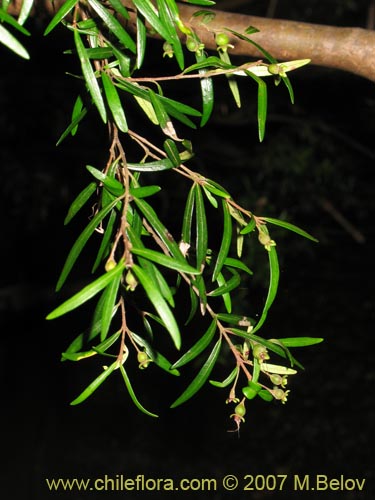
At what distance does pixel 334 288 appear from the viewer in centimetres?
220

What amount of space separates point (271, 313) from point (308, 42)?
4.70 ft

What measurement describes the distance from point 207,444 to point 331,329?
0.50m

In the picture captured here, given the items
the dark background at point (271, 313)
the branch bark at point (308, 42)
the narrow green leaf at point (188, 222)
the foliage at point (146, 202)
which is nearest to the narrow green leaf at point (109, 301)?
the foliage at point (146, 202)

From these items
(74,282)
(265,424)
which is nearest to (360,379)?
(265,424)

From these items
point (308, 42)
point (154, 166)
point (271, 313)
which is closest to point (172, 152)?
point (154, 166)

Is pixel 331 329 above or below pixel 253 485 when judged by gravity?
above

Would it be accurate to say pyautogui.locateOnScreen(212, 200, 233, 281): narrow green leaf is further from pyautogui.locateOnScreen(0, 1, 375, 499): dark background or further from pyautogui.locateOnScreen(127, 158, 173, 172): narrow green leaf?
pyautogui.locateOnScreen(0, 1, 375, 499): dark background

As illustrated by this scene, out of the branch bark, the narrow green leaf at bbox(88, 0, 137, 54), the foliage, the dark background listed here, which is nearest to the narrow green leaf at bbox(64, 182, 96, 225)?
the foliage

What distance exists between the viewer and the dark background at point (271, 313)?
6.12 feet

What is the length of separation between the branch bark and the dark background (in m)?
0.98

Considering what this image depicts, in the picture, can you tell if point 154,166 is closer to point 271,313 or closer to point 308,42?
point 308,42

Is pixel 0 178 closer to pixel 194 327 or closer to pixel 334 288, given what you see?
pixel 194 327

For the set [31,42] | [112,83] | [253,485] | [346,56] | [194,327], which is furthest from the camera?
[194,327]

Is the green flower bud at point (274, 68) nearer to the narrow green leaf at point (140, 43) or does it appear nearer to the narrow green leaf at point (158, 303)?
the narrow green leaf at point (140, 43)
